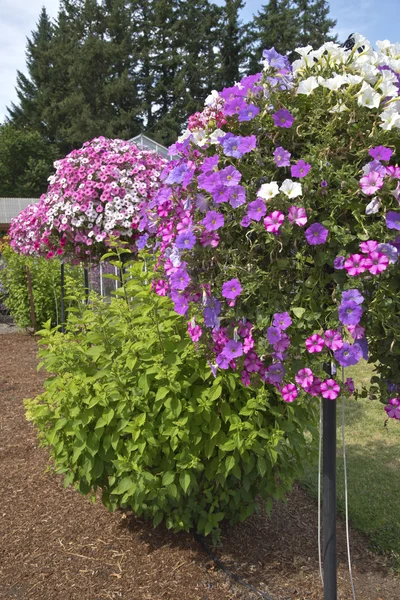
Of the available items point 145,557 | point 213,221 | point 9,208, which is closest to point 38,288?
point 145,557

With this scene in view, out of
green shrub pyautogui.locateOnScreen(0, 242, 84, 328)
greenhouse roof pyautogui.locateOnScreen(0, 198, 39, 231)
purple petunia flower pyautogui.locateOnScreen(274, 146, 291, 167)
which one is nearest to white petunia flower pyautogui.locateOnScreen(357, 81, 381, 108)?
purple petunia flower pyautogui.locateOnScreen(274, 146, 291, 167)

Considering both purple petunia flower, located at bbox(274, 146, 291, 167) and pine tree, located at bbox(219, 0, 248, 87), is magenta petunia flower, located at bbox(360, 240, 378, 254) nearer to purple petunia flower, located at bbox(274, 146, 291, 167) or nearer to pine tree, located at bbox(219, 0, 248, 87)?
purple petunia flower, located at bbox(274, 146, 291, 167)

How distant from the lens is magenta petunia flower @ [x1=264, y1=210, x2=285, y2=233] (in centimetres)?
153

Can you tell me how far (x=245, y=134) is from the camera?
5.64 ft

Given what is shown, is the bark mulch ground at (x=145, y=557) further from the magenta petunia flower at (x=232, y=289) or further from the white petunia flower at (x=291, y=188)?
the white petunia flower at (x=291, y=188)

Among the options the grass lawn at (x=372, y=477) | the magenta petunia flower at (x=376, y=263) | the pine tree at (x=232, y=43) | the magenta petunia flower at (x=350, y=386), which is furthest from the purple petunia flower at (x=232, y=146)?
the pine tree at (x=232, y=43)

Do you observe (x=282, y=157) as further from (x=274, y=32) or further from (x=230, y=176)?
(x=274, y=32)

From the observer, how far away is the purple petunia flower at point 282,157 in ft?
5.21

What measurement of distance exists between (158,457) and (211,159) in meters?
1.30

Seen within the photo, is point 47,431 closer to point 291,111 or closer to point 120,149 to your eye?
point 291,111

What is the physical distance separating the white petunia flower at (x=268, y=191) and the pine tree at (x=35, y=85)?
33231 mm

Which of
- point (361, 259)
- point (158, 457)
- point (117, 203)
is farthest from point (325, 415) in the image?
point (117, 203)

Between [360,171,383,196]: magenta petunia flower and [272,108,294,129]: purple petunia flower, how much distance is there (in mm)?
270

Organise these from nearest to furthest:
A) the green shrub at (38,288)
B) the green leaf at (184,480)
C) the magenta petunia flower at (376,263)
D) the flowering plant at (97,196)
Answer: the magenta petunia flower at (376,263), the green leaf at (184,480), the flowering plant at (97,196), the green shrub at (38,288)
